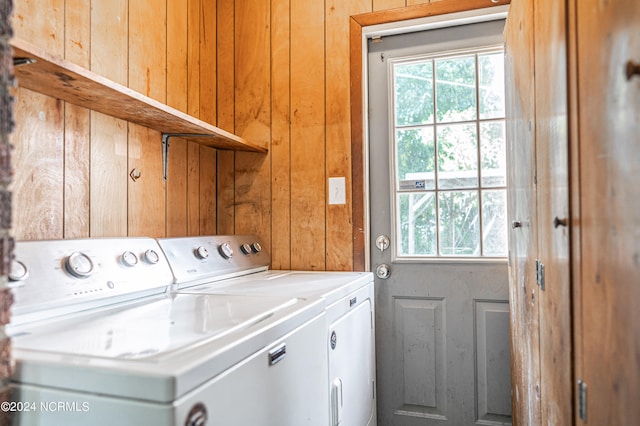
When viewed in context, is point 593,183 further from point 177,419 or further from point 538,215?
point 177,419

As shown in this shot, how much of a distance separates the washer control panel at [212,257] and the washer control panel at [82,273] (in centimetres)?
6

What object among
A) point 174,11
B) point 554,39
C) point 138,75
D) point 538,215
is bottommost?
point 538,215

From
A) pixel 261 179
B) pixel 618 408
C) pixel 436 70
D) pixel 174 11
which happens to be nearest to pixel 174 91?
pixel 174 11

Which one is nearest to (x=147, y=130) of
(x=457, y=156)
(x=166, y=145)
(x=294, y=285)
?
(x=166, y=145)

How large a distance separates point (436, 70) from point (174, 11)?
4.14ft

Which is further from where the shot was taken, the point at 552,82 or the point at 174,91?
the point at 174,91

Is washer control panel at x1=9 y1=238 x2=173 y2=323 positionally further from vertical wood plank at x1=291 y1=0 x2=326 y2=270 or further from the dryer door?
vertical wood plank at x1=291 y1=0 x2=326 y2=270

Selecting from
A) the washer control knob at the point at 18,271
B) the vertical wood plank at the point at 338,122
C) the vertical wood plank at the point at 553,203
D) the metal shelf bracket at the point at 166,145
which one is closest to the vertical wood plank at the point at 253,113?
the vertical wood plank at the point at 338,122

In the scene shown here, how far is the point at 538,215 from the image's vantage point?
1.08 metres

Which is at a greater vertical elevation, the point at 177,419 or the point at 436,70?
the point at 436,70

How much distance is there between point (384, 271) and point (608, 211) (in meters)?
1.47

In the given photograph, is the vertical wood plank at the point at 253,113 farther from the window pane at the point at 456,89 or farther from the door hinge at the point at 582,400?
the door hinge at the point at 582,400

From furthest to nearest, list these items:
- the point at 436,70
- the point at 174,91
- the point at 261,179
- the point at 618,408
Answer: the point at 261,179, the point at 436,70, the point at 174,91, the point at 618,408

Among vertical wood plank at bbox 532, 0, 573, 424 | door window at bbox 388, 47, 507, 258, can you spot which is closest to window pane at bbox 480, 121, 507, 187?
door window at bbox 388, 47, 507, 258
